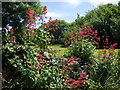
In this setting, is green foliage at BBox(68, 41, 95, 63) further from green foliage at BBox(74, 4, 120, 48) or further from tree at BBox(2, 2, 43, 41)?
green foliage at BBox(74, 4, 120, 48)

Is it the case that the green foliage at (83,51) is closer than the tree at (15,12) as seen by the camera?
Yes

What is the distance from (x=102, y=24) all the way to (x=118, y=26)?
49.2 inches

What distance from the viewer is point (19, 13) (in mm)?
9078

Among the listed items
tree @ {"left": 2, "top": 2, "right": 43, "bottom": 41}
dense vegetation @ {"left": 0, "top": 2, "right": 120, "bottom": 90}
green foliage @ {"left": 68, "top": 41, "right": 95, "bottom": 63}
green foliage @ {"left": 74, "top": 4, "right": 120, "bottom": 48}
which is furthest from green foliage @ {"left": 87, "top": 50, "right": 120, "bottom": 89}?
green foliage @ {"left": 74, "top": 4, "right": 120, "bottom": 48}

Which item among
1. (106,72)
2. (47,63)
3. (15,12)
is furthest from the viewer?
(15,12)

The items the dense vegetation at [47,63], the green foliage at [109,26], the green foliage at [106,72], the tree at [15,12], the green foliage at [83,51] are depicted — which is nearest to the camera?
the dense vegetation at [47,63]

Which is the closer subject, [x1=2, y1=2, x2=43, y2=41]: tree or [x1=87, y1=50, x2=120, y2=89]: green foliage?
[x1=87, y1=50, x2=120, y2=89]: green foliage

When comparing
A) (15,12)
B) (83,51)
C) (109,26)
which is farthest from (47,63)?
(109,26)

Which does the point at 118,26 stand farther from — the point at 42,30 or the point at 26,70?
the point at 26,70

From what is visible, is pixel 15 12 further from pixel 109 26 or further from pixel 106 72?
pixel 109 26

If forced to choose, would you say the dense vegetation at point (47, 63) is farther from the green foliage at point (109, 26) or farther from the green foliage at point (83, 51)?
the green foliage at point (109, 26)

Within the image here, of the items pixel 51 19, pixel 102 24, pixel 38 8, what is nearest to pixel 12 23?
pixel 38 8

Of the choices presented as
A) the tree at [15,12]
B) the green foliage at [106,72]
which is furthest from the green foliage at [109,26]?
the green foliage at [106,72]

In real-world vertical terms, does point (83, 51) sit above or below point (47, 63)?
above
